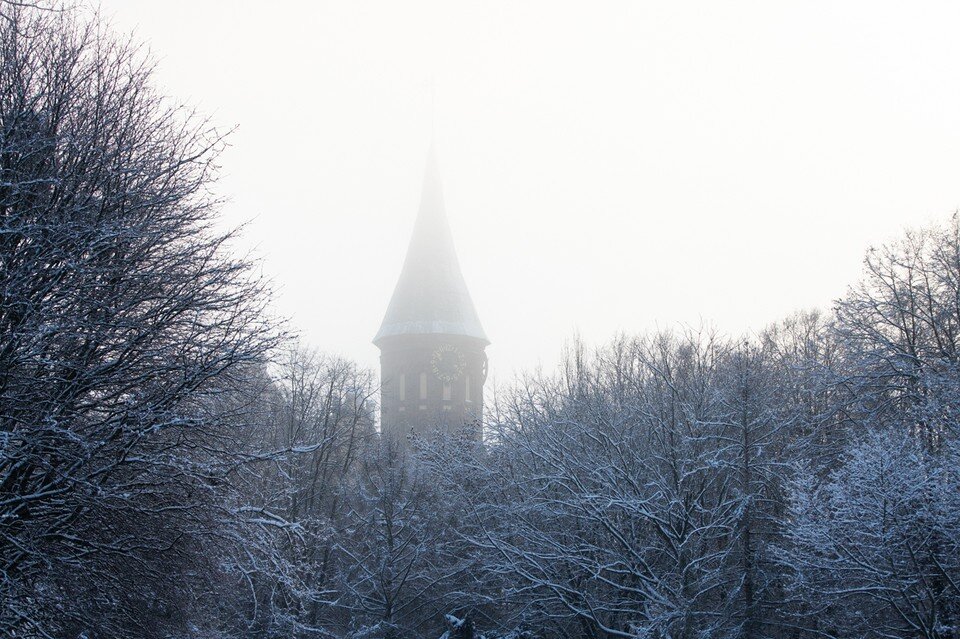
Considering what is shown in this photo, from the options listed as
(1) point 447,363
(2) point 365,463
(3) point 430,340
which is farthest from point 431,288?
(2) point 365,463

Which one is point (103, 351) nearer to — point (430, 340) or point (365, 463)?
point (365, 463)

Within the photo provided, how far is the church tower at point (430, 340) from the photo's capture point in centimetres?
5209

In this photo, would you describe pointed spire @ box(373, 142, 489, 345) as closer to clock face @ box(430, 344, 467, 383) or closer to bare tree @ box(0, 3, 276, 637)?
clock face @ box(430, 344, 467, 383)

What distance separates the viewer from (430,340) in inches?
2066

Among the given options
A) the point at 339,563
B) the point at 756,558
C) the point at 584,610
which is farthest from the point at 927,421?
the point at 339,563

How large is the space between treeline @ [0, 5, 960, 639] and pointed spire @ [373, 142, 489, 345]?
2245cm

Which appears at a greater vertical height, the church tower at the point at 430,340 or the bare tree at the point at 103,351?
the church tower at the point at 430,340

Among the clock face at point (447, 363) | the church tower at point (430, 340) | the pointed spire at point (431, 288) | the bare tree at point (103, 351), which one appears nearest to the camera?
the bare tree at point (103, 351)

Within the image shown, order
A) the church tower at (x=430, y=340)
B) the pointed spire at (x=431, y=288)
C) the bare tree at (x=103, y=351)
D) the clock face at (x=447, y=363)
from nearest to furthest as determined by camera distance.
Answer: the bare tree at (x=103, y=351) → the church tower at (x=430, y=340) → the clock face at (x=447, y=363) → the pointed spire at (x=431, y=288)

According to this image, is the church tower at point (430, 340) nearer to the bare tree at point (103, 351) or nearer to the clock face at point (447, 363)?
the clock face at point (447, 363)

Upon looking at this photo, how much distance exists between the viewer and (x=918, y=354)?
20.4 m

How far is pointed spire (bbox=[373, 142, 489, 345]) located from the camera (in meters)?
52.8

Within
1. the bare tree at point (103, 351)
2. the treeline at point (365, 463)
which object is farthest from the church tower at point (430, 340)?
the bare tree at point (103, 351)

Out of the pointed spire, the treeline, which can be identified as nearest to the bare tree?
the treeline
